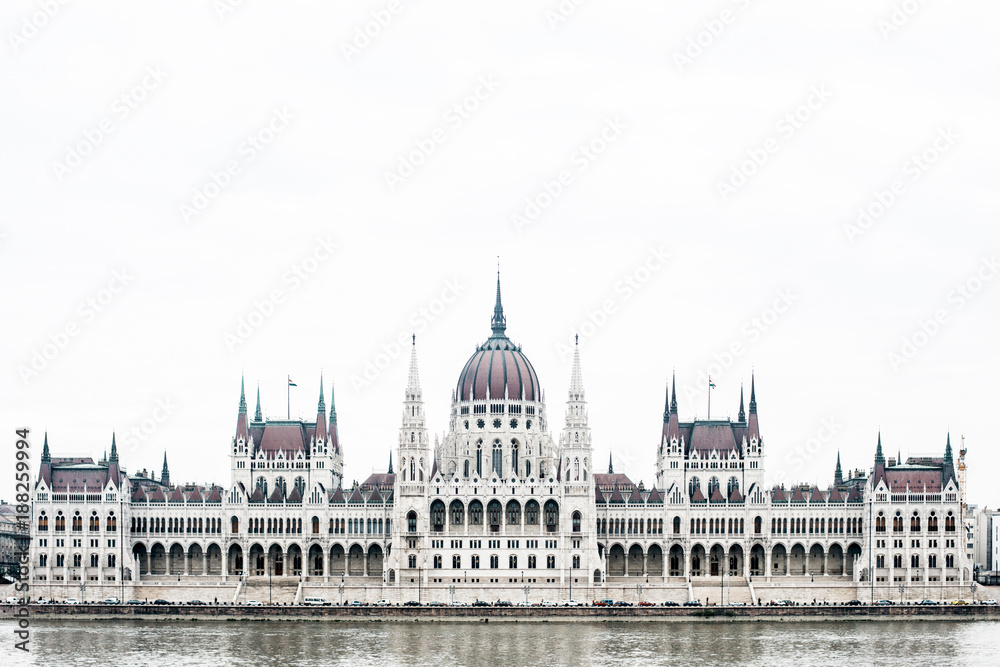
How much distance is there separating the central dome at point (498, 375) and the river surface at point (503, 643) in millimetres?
35757

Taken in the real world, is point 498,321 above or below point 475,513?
above

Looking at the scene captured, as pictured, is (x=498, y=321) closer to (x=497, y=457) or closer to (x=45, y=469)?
(x=497, y=457)

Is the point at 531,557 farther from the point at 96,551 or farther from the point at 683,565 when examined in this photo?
the point at 96,551

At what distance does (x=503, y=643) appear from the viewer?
138m

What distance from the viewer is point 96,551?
17188 centimetres

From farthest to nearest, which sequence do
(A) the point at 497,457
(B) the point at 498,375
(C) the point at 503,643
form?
(B) the point at 498,375 → (A) the point at 497,457 → (C) the point at 503,643

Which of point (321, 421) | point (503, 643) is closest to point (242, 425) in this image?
point (321, 421)

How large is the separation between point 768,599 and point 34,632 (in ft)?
216

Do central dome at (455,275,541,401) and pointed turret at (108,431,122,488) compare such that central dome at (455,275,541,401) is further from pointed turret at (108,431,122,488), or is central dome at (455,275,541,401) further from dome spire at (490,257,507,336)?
pointed turret at (108,431,122,488)

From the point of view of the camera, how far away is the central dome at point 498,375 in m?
186

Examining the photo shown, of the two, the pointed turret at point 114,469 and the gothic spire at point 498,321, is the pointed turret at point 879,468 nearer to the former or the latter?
the gothic spire at point 498,321

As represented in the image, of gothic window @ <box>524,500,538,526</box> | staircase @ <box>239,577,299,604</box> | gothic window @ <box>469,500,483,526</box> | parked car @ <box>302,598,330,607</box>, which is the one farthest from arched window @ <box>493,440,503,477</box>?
parked car @ <box>302,598,330,607</box>

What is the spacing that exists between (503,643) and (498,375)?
169ft

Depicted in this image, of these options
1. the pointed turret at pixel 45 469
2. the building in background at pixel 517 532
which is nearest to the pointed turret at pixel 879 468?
the building in background at pixel 517 532
